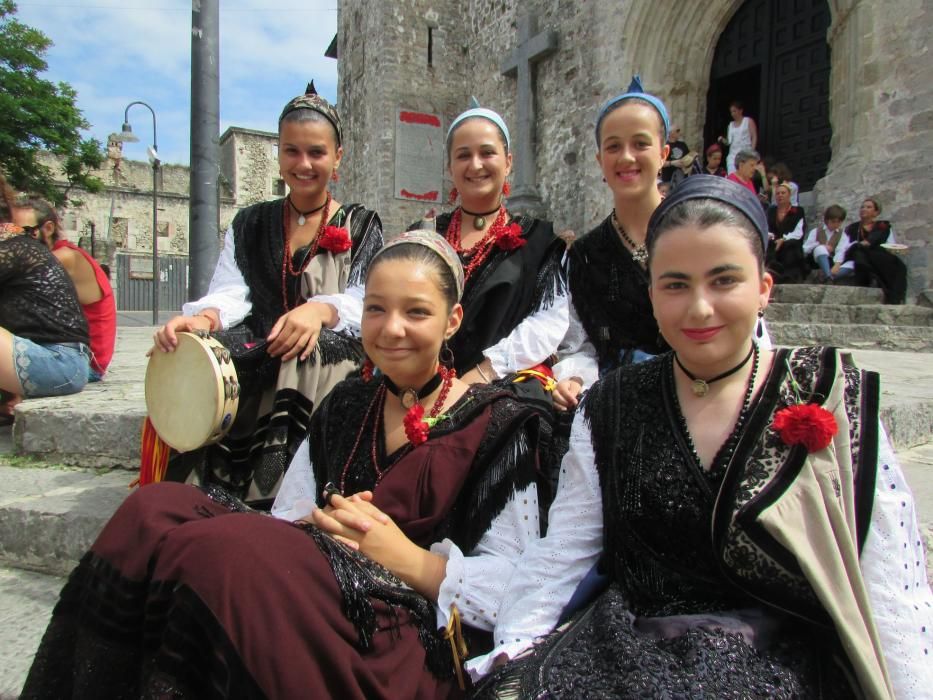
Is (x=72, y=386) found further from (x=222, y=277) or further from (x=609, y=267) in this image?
(x=609, y=267)

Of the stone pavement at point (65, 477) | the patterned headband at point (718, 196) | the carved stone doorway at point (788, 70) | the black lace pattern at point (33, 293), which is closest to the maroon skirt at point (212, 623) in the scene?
the stone pavement at point (65, 477)

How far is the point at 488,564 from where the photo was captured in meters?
1.70

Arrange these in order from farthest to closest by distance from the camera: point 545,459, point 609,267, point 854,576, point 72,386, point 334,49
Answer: point 334,49 → point 72,386 → point 609,267 → point 545,459 → point 854,576

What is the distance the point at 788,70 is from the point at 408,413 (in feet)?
31.5

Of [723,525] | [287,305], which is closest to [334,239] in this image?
[287,305]

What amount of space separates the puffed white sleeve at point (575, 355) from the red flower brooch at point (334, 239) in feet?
3.64

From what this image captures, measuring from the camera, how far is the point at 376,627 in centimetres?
142

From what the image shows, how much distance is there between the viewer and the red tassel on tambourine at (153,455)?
2.66 meters

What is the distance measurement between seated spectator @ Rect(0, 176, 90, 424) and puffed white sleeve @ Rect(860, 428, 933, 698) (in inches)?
162

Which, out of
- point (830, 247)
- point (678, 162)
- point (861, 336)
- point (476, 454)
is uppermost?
point (678, 162)

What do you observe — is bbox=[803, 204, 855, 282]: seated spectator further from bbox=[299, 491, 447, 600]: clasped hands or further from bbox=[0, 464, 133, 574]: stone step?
bbox=[0, 464, 133, 574]: stone step

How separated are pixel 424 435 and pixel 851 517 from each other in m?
1.06

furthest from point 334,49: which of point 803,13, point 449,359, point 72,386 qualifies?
point 449,359

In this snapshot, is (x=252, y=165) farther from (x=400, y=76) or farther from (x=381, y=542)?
(x=381, y=542)
